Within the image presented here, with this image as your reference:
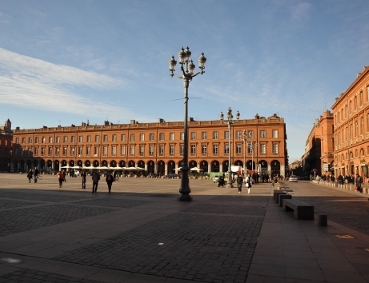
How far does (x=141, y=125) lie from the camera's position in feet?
238

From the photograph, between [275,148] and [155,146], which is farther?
[155,146]

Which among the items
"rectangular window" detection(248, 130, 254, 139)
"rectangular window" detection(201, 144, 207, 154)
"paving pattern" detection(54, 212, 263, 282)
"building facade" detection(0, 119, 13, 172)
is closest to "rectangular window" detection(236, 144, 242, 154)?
"rectangular window" detection(248, 130, 254, 139)

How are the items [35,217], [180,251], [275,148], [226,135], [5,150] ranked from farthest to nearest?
[5,150] → [226,135] → [275,148] → [35,217] → [180,251]

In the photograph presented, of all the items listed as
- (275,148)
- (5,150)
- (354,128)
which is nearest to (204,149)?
(275,148)

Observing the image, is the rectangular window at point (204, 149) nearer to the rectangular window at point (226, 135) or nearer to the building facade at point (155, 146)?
the building facade at point (155, 146)

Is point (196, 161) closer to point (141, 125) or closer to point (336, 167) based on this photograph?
point (141, 125)

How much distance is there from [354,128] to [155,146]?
140ft

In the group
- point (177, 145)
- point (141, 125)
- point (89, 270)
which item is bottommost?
point (89, 270)

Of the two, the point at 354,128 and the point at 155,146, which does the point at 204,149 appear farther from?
the point at 354,128

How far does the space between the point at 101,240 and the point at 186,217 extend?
13.2ft

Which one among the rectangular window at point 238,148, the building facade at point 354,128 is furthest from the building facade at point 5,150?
the building facade at point 354,128

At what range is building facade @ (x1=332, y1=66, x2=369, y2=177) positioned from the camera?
3616 cm

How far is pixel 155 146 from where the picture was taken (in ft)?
232

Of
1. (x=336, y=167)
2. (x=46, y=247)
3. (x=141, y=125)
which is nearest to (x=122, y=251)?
(x=46, y=247)
